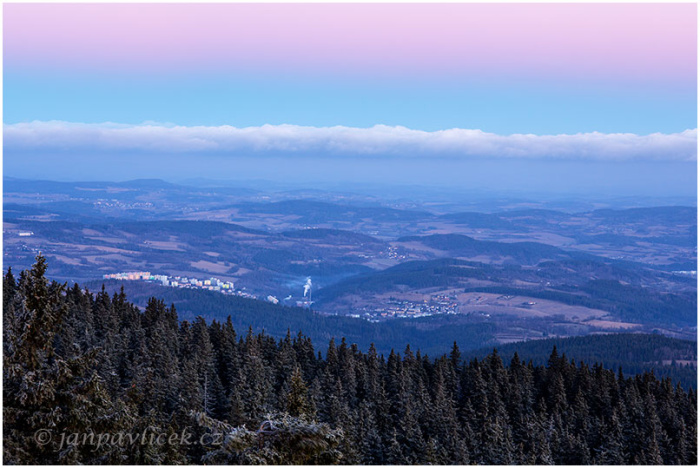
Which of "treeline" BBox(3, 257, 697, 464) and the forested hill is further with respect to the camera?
the forested hill

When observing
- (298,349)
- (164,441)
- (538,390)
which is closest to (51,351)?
(164,441)

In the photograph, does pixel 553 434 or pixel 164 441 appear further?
pixel 553 434

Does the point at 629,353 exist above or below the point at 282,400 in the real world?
below

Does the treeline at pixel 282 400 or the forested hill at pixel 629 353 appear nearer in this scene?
the treeline at pixel 282 400

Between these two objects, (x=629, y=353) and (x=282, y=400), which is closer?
(x=282, y=400)

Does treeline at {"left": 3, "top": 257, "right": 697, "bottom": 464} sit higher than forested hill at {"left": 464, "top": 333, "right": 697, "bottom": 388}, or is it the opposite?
treeline at {"left": 3, "top": 257, "right": 697, "bottom": 464}

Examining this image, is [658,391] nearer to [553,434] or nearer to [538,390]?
[538,390]

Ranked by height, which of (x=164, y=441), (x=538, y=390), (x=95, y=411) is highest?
(x=95, y=411)

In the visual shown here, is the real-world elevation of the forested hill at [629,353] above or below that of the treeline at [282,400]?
below
